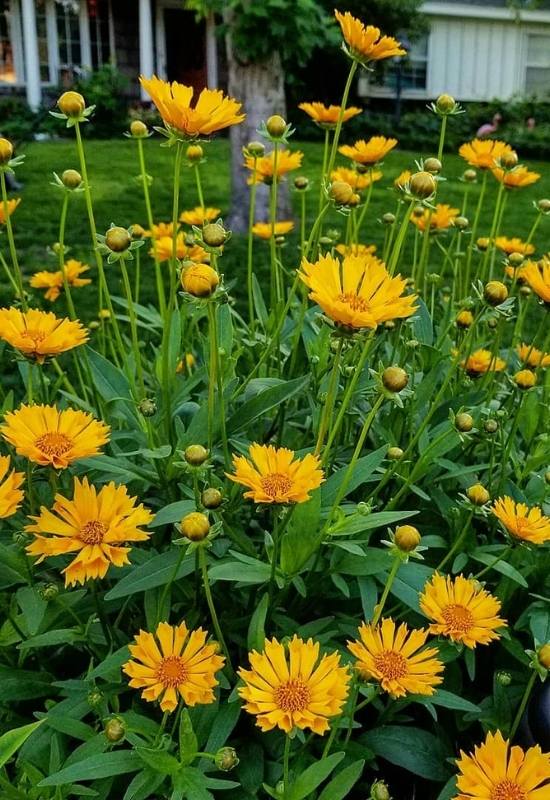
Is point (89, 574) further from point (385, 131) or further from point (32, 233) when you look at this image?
point (385, 131)

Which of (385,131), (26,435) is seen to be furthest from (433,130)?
(26,435)

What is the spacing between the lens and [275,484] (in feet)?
3.39

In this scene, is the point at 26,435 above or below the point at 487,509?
above

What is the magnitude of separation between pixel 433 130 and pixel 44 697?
11.6 metres

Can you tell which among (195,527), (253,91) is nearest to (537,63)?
(253,91)

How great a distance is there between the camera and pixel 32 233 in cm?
533

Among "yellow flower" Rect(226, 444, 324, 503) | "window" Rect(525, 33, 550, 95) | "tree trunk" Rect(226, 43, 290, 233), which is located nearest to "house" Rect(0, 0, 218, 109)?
"window" Rect(525, 33, 550, 95)

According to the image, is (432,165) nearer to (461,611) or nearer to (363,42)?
(363,42)

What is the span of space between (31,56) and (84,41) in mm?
1301

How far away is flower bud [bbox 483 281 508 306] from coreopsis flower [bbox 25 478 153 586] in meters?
0.59

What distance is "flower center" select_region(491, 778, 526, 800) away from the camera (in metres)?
0.94

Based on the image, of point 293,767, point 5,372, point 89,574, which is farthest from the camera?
point 5,372

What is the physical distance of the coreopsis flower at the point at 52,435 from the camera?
43.1 inches

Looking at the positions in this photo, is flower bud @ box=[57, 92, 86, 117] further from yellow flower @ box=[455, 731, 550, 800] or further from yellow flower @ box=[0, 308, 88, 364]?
yellow flower @ box=[455, 731, 550, 800]
